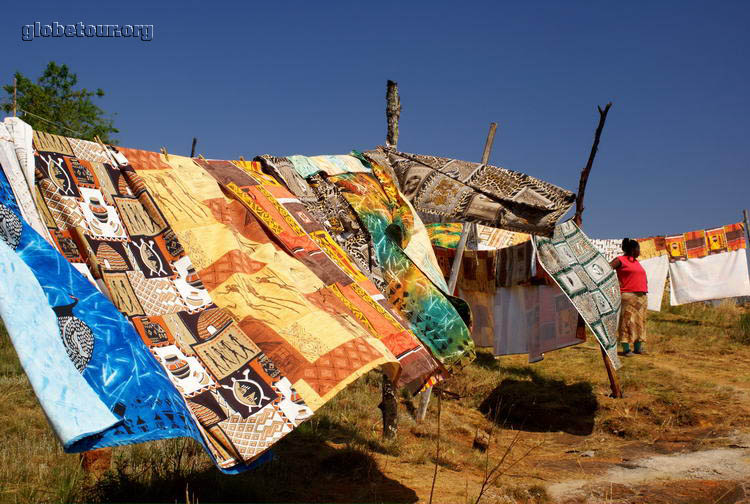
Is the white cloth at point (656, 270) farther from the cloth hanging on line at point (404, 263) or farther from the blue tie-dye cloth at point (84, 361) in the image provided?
the blue tie-dye cloth at point (84, 361)

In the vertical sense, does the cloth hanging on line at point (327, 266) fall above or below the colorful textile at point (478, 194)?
below

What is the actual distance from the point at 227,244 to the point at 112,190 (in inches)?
23.2

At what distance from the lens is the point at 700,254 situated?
1106cm

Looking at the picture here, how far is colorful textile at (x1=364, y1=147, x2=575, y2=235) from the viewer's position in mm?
4363

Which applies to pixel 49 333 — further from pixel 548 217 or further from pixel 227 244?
pixel 548 217

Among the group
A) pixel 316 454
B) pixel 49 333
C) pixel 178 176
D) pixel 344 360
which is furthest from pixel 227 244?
pixel 316 454

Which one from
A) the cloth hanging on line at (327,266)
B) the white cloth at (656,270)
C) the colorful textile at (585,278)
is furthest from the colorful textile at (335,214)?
the white cloth at (656,270)

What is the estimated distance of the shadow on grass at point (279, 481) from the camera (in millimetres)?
3579

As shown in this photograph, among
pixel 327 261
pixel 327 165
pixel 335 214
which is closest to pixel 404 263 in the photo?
pixel 335 214

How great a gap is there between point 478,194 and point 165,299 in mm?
2440

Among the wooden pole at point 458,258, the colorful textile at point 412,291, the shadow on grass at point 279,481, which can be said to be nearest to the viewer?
the shadow on grass at point 279,481

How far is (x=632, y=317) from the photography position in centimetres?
854

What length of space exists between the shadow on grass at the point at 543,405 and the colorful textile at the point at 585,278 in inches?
63.8

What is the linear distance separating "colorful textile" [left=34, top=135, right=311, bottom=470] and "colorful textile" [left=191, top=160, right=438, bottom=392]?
0.47 m
